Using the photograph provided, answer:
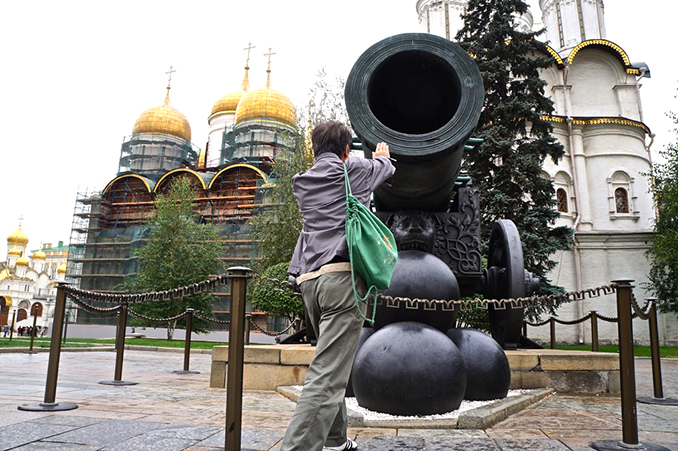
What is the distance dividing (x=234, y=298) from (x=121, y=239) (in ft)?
135

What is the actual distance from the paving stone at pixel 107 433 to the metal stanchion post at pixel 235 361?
2.05 ft

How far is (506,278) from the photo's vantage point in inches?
189

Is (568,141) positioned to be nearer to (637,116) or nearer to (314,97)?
(637,116)

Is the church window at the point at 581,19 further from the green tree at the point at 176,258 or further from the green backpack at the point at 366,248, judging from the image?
the green backpack at the point at 366,248

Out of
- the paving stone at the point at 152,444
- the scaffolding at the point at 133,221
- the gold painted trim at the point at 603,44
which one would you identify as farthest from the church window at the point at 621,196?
the paving stone at the point at 152,444

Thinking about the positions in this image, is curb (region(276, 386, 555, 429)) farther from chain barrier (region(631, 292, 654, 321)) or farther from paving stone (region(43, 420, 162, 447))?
chain barrier (region(631, 292, 654, 321))

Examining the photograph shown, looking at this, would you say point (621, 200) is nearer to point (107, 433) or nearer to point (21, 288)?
point (107, 433)

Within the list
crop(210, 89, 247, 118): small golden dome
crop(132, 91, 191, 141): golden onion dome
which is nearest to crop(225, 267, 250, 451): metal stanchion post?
crop(132, 91, 191, 141): golden onion dome

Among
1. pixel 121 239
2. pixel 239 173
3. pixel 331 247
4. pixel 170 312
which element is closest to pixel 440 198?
pixel 331 247

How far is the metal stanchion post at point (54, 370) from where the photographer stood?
385 centimetres

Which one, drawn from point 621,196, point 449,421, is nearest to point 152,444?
point 449,421

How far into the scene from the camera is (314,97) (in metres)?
24.6

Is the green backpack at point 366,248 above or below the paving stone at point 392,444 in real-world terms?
above

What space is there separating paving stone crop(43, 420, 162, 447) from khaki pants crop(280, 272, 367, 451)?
3.83 ft
